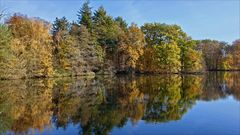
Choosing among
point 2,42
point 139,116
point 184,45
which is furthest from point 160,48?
point 139,116

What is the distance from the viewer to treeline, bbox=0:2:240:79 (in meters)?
41.8

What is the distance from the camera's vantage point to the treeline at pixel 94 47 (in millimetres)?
41812

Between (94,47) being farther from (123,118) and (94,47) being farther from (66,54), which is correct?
(123,118)

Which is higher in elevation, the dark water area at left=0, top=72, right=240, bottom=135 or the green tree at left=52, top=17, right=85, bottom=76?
the green tree at left=52, top=17, right=85, bottom=76

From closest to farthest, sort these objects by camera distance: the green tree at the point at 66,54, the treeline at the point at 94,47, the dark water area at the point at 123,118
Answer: the dark water area at the point at 123,118
the treeline at the point at 94,47
the green tree at the point at 66,54

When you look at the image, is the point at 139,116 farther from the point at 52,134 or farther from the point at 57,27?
the point at 57,27

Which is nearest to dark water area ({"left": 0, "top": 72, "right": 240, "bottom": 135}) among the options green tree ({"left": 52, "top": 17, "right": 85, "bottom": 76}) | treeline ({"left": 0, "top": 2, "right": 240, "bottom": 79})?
treeline ({"left": 0, "top": 2, "right": 240, "bottom": 79})

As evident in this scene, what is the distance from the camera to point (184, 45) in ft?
206

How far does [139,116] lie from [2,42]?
2273 centimetres

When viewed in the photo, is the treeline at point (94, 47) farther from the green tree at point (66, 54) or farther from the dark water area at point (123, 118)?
the dark water area at point (123, 118)

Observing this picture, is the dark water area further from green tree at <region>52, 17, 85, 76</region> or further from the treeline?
green tree at <region>52, 17, 85, 76</region>

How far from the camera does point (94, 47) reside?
54.8m

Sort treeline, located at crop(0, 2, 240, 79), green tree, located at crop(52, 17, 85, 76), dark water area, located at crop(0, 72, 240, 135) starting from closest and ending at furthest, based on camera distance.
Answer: dark water area, located at crop(0, 72, 240, 135) < treeline, located at crop(0, 2, 240, 79) < green tree, located at crop(52, 17, 85, 76)

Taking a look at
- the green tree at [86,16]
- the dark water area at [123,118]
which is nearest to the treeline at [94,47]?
the green tree at [86,16]
